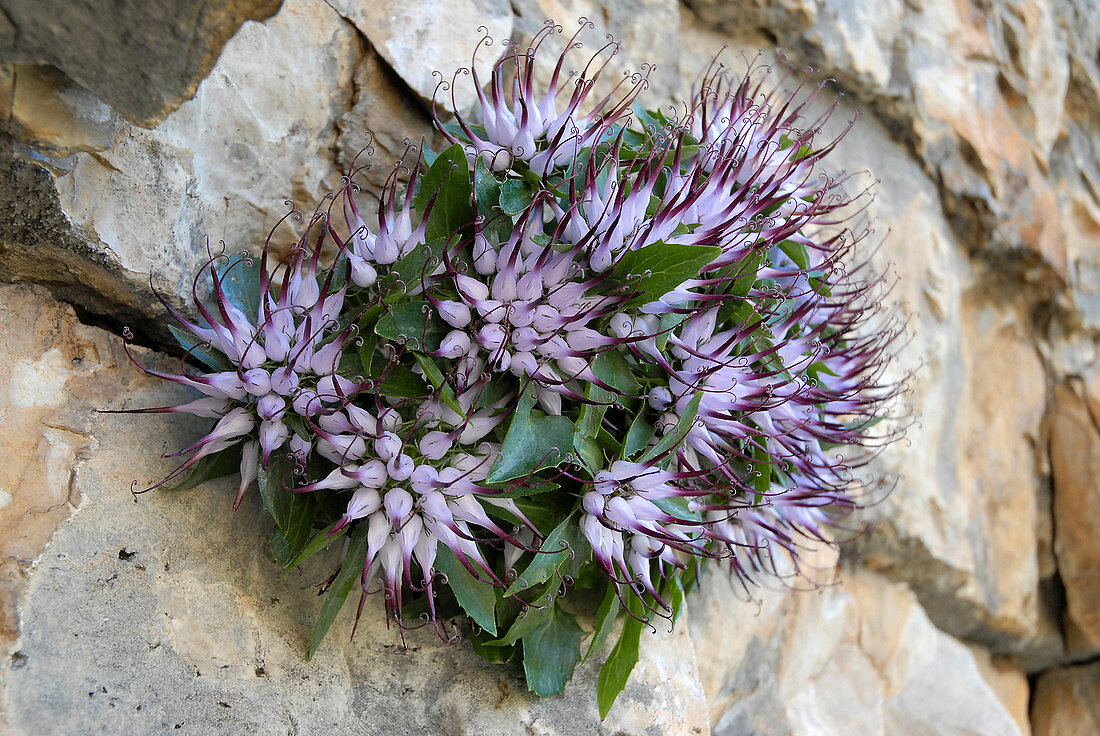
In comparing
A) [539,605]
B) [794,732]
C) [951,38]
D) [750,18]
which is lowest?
[794,732]

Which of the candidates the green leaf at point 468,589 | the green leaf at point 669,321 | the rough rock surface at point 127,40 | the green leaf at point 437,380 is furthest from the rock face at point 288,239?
the green leaf at point 669,321

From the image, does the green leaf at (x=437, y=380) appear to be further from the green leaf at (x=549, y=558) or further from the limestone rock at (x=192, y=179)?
the limestone rock at (x=192, y=179)

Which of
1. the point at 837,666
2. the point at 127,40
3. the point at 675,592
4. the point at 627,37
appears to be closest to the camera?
the point at 127,40

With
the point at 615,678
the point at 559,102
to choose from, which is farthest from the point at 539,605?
the point at 559,102

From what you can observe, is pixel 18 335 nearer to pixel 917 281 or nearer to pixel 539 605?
pixel 539 605

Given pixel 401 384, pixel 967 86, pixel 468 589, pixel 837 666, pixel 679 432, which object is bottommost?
pixel 837 666

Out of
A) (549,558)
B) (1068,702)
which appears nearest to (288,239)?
(549,558)

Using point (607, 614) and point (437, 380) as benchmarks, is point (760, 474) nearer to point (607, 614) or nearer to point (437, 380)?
point (607, 614)
